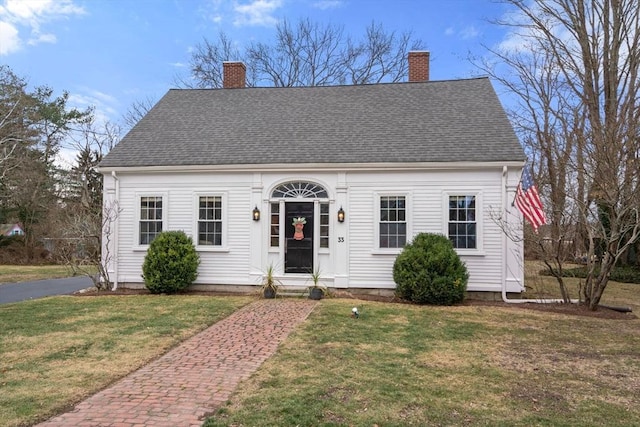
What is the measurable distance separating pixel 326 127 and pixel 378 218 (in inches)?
128

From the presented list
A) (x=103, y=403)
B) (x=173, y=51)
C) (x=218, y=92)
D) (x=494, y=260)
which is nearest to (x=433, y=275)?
(x=494, y=260)

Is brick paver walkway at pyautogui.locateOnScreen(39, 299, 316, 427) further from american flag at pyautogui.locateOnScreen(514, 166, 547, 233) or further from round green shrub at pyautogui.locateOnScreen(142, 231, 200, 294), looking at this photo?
american flag at pyautogui.locateOnScreen(514, 166, 547, 233)

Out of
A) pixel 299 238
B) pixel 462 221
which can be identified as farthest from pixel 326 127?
pixel 462 221

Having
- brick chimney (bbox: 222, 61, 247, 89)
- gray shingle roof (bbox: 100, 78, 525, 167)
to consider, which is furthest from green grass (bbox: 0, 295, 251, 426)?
brick chimney (bbox: 222, 61, 247, 89)

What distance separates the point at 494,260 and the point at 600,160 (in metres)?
3.15

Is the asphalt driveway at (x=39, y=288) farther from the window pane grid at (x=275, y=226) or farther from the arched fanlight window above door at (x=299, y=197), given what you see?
the arched fanlight window above door at (x=299, y=197)

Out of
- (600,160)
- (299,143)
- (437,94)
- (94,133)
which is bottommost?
(600,160)

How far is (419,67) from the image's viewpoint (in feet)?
50.5

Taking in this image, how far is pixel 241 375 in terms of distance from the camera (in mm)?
5105

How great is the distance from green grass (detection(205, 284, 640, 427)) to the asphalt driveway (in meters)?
8.48

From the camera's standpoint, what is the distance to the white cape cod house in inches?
436

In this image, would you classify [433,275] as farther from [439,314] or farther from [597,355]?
[597,355]

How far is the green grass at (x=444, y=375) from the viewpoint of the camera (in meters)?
4.02

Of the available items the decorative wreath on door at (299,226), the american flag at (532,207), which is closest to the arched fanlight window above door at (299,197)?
the decorative wreath on door at (299,226)
